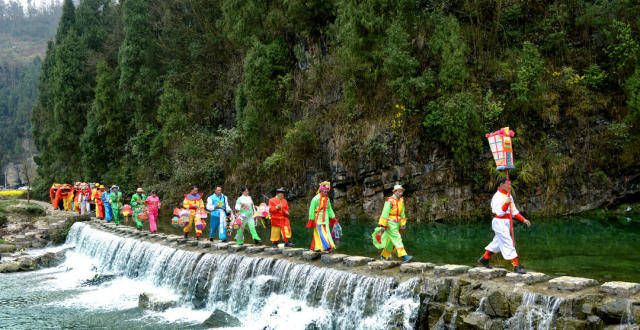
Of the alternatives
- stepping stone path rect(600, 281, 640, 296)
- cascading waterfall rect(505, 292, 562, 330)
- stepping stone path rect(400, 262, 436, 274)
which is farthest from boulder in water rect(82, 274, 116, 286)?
stepping stone path rect(600, 281, 640, 296)

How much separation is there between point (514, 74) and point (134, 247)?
14.5 meters

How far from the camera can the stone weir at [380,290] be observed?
20.3ft

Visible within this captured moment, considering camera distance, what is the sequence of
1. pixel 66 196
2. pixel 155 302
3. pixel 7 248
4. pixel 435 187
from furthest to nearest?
1. pixel 66 196
2. pixel 7 248
3. pixel 435 187
4. pixel 155 302

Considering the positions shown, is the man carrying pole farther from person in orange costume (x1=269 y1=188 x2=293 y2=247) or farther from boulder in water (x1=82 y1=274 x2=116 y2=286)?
boulder in water (x1=82 y1=274 x2=116 y2=286)

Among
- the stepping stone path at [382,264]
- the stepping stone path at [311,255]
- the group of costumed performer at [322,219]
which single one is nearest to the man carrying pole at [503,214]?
the stepping stone path at [382,264]

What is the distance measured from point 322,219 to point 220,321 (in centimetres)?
286

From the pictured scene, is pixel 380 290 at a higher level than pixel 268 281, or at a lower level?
higher

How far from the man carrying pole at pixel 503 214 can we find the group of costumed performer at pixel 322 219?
3421 mm

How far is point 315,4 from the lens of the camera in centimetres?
2345

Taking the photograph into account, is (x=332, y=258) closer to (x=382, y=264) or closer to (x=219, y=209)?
(x=382, y=264)

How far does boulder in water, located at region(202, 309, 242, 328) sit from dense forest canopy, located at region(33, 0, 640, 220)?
35.3 ft

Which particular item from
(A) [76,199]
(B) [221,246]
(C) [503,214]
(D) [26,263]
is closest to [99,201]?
(A) [76,199]

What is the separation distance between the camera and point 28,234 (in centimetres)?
2225

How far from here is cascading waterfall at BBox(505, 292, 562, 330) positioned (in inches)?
246
